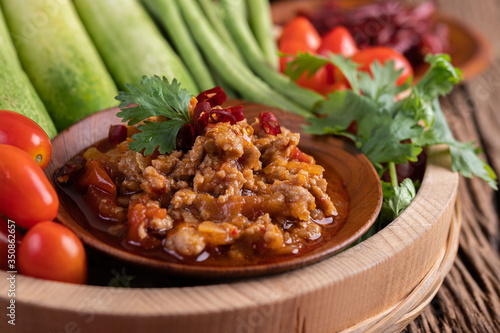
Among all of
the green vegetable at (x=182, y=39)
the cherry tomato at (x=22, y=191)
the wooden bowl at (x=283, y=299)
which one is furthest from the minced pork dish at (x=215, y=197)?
the green vegetable at (x=182, y=39)

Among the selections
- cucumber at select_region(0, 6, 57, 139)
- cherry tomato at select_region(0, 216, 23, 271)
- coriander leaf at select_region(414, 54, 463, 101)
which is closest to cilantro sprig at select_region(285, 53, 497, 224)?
coriander leaf at select_region(414, 54, 463, 101)

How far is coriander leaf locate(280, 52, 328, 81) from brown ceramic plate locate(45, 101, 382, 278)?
0.77 metres

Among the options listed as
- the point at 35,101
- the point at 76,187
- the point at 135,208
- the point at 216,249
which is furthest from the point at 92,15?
the point at 216,249

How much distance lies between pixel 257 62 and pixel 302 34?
1.11m

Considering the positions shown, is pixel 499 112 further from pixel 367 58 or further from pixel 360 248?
pixel 360 248

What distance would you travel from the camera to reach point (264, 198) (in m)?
2.77

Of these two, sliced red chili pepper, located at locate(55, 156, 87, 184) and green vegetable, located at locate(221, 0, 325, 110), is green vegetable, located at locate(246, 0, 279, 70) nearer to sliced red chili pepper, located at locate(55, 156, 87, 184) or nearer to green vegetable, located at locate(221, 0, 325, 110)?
green vegetable, located at locate(221, 0, 325, 110)

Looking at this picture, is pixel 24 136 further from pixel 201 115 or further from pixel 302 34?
pixel 302 34

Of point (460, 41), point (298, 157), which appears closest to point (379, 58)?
point (460, 41)

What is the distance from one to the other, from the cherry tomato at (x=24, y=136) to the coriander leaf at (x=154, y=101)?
471 mm

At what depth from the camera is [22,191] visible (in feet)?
8.13

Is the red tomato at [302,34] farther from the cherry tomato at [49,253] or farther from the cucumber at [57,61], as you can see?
the cherry tomato at [49,253]

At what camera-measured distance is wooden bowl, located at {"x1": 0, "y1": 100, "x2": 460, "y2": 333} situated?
7.24 ft

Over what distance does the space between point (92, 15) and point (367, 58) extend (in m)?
2.72
